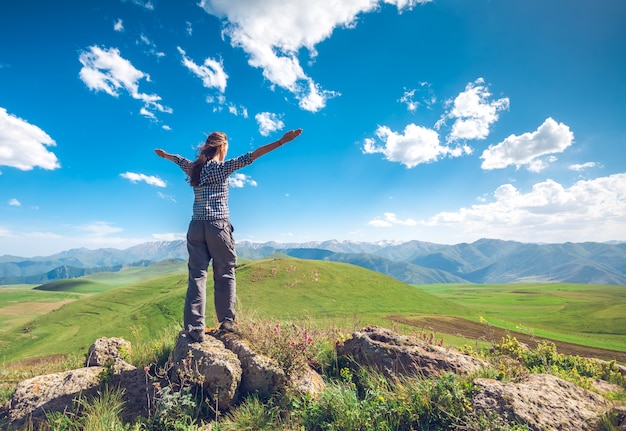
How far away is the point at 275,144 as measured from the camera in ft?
20.9

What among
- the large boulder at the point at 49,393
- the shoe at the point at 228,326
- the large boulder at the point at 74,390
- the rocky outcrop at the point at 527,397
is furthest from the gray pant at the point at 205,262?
the rocky outcrop at the point at 527,397

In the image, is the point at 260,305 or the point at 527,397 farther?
the point at 260,305

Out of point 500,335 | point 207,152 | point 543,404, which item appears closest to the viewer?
point 543,404

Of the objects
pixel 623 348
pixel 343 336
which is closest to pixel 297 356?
pixel 343 336

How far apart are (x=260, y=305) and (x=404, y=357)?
31319mm

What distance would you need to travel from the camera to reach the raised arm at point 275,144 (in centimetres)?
620

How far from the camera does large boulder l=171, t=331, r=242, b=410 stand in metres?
5.24

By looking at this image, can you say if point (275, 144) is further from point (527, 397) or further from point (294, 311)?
point (294, 311)

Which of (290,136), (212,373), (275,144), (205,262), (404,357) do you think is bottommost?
(404,357)

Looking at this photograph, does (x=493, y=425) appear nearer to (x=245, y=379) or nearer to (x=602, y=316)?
(x=245, y=379)

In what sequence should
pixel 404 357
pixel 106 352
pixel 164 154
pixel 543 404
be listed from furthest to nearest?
pixel 164 154, pixel 106 352, pixel 404 357, pixel 543 404

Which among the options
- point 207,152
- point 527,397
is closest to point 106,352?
point 207,152

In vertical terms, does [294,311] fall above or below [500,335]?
above

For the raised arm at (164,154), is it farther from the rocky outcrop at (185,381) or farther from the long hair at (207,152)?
the rocky outcrop at (185,381)
